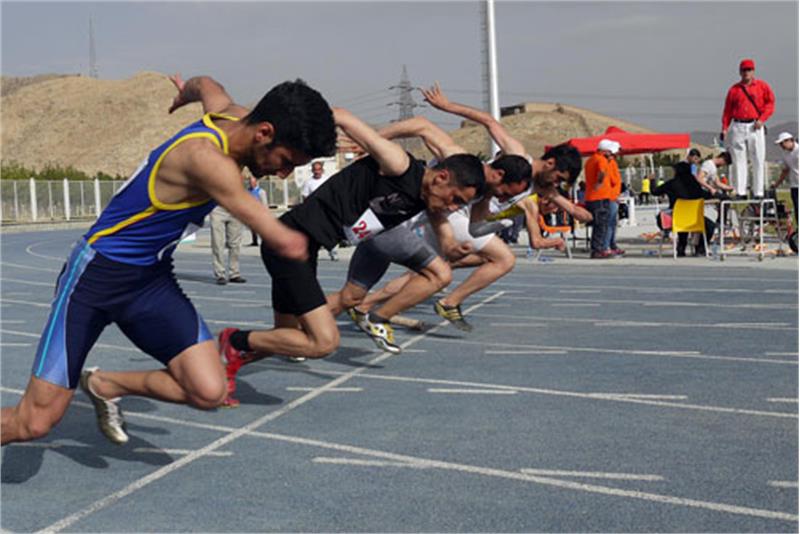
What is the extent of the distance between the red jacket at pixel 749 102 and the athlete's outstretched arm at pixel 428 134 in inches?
330

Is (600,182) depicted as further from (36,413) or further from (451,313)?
(36,413)

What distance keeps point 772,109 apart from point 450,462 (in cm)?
1132

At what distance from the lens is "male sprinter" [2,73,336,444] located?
378 centimetres

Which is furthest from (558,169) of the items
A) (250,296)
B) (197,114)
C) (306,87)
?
(197,114)

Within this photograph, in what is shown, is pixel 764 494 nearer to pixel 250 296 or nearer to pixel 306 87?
pixel 306 87

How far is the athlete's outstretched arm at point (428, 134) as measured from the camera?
271 inches

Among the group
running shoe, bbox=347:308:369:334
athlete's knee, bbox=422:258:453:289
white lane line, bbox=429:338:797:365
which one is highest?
athlete's knee, bbox=422:258:453:289

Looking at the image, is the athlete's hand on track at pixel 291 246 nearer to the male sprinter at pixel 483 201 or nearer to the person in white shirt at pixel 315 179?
the male sprinter at pixel 483 201

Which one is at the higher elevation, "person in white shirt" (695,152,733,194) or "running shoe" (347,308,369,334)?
"person in white shirt" (695,152,733,194)

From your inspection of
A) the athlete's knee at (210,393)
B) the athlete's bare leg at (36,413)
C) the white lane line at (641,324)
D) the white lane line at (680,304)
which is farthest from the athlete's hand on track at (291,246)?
the white lane line at (680,304)

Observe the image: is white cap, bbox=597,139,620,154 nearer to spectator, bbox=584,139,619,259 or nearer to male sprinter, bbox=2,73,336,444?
spectator, bbox=584,139,619,259

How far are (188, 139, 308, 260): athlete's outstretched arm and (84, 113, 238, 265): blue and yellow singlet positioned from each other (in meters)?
0.15

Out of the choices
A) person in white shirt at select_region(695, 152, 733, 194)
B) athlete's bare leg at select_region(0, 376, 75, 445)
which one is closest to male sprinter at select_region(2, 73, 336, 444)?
athlete's bare leg at select_region(0, 376, 75, 445)

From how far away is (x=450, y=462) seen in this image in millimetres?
4664
